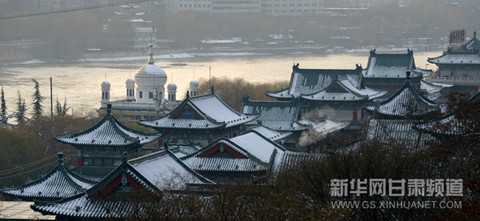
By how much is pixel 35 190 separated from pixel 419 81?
825 inches

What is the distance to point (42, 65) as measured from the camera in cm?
9219

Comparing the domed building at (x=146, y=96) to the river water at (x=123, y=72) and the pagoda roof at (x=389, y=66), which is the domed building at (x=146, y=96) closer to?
the river water at (x=123, y=72)

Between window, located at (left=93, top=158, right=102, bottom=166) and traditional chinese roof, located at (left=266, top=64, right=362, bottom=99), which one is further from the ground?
traditional chinese roof, located at (left=266, top=64, right=362, bottom=99)

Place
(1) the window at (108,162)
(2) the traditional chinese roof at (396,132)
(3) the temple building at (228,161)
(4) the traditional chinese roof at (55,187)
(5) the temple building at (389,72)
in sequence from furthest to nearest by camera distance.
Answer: (5) the temple building at (389,72) → (1) the window at (108,162) → (4) the traditional chinese roof at (55,187) → (3) the temple building at (228,161) → (2) the traditional chinese roof at (396,132)

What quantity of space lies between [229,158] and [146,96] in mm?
25032

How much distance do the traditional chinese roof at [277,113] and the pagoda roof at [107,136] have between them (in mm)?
6711

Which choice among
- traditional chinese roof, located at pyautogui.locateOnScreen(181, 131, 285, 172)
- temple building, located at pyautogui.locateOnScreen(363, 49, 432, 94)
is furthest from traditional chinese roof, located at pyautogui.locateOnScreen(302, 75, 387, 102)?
traditional chinese roof, located at pyautogui.locateOnScreen(181, 131, 285, 172)

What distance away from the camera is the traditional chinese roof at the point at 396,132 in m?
20.1

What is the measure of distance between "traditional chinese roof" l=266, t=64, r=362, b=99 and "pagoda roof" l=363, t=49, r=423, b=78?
2.80m

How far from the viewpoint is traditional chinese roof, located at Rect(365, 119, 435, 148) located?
20.1 m

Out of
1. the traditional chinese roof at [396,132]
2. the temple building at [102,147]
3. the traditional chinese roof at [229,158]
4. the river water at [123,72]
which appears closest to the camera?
the traditional chinese roof at [396,132]

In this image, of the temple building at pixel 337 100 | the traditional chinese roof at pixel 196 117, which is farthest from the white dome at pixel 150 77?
the traditional chinese roof at pixel 196 117

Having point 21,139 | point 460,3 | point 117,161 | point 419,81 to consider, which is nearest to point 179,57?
point 460,3

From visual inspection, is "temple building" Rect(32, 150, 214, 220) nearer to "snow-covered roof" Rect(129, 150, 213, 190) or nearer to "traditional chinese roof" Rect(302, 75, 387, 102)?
"snow-covered roof" Rect(129, 150, 213, 190)
